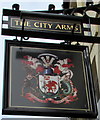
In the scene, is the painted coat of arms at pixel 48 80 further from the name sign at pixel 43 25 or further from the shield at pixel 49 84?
the name sign at pixel 43 25

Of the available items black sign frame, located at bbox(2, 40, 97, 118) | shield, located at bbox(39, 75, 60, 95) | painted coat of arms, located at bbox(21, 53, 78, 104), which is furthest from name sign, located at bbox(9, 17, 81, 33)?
shield, located at bbox(39, 75, 60, 95)

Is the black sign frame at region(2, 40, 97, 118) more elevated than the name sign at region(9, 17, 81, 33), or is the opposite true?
the name sign at region(9, 17, 81, 33)

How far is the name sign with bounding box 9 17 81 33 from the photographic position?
21.9ft

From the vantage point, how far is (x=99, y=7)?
725 centimetres

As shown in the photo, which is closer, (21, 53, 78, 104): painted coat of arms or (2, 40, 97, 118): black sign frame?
(2, 40, 97, 118): black sign frame

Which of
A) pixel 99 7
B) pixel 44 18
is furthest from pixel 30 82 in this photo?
pixel 99 7

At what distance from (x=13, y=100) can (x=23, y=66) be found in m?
0.74

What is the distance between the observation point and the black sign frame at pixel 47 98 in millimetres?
5457

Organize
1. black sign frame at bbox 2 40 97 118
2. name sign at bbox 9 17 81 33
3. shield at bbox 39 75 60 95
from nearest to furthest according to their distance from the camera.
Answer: black sign frame at bbox 2 40 97 118, shield at bbox 39 75 60 95, name sign at bbox 9 17 81 33

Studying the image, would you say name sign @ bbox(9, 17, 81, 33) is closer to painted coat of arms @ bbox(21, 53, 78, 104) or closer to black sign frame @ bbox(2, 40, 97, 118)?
black sign frame @ bbox(2, 40, 97, 118)

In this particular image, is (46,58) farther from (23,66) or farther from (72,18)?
(72,18)

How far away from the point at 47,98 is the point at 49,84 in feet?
0.99

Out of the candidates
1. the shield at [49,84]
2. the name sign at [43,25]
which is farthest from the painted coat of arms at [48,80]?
the name sign at [43,25]

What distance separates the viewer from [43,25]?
679 centimetres
